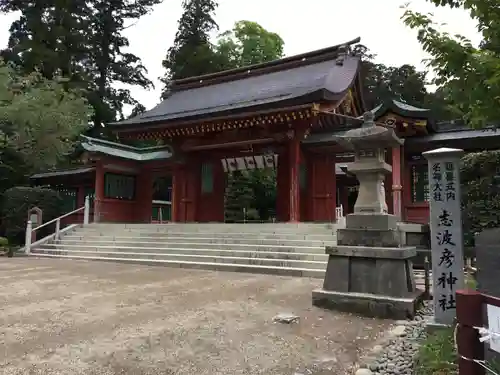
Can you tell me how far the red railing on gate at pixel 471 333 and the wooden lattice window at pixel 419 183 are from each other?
35.1ft

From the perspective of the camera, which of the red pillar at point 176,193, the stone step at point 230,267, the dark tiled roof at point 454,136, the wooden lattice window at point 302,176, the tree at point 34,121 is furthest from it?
the red pillar at point 176,193

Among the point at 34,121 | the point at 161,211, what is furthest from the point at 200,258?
the point at 161,211

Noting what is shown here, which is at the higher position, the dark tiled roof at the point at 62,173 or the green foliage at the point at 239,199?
the dark tiled roof at the point at 62,173

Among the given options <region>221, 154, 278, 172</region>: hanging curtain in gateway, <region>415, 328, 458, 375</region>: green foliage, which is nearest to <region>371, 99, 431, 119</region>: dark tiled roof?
<region>221, 154, 278, 172</region>: hanging curtain in gateway

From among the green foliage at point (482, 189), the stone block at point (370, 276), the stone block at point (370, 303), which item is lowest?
the stone block at point (370, 303)

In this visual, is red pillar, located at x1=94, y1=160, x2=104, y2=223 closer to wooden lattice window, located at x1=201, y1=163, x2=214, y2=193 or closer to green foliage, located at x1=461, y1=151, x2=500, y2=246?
wooden lattice window, located at x1=201, y1=163, x2=214, y2=193

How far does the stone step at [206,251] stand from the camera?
28.3 feet

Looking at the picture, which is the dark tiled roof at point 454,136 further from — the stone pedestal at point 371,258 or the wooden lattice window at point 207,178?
the wooden lattice window at point 207,178

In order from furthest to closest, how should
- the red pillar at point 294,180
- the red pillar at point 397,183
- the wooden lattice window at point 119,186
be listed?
the wooden lattice window at point 119,186 < the red pillar at point 294,180 < the red pillar at point 397,183

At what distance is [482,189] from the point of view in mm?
5965

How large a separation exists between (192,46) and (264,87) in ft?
62.4

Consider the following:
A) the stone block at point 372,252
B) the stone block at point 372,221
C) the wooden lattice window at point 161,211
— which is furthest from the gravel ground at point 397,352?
the wooden lattice window at point 161,211

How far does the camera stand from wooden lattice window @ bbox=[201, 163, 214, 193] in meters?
15.1

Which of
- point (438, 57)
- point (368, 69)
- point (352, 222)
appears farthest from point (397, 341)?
point (368, 69)
